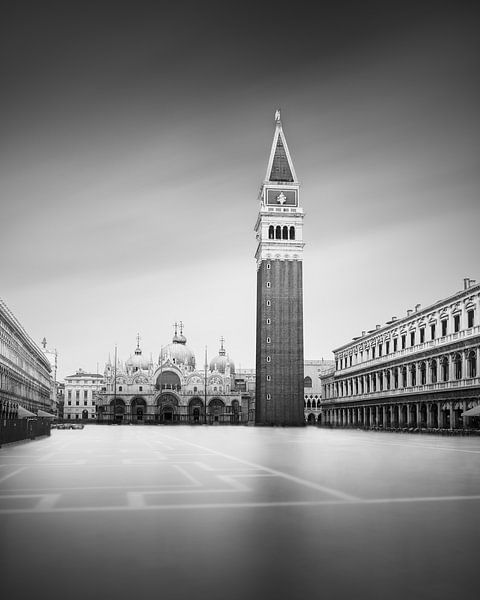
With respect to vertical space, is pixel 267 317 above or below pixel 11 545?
above

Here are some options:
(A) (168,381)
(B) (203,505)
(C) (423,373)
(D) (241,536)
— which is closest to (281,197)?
(C) (423,373)

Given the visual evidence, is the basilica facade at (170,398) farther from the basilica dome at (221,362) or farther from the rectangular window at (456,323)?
the rectangular window at (456,323)

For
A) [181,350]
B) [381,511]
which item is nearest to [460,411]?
[381,511]

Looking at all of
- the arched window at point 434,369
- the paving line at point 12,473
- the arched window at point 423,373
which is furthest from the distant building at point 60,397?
the paving line at point 12,473

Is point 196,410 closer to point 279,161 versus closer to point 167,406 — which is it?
point 167,406

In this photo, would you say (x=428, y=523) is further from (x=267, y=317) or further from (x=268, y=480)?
(x=267, y=317)

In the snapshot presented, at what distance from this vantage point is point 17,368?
79.4 metres

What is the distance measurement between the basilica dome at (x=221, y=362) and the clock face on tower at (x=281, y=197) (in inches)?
2233

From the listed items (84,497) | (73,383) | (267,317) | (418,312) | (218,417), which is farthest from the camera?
(73,383)

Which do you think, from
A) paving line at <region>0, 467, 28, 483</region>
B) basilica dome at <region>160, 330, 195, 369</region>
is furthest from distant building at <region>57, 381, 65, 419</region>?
paving line at <region>0, 467, 28, 483</region>

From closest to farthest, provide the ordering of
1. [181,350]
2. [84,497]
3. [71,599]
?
[71,599]
[84,497]
[181,350]

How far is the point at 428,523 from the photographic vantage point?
33.7 ft

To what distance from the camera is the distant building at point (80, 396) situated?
17388cm

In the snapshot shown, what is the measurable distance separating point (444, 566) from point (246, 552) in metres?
2.31
